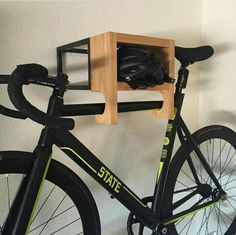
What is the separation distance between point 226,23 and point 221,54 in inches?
5.3

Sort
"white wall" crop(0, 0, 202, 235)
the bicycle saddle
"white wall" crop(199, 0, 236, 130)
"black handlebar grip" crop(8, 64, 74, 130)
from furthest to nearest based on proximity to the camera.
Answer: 1. "white wall" crop(199, 0, 236, 130)
2. the bicycle saddle
3. "white wall" crop(0, 0, 202, 235)
4. "black handlebar grip" crop(8, 64, 74, 130)

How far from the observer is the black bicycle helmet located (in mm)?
874

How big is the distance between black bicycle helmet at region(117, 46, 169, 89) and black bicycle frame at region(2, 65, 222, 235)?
0.10 metres

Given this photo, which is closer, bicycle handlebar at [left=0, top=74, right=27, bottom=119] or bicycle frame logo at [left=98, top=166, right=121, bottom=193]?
bicycle handlebar at [left=0, top=74, right=27, bottom=119]

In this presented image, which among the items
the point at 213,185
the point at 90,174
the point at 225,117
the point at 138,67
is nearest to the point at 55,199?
the point at 90,174

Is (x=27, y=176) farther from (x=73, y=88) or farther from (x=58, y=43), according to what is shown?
(x=58, y=43)

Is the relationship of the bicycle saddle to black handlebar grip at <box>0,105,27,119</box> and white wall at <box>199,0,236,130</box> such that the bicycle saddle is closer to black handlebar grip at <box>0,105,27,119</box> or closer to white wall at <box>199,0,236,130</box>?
white wall at <box>199,0,236,130</box>

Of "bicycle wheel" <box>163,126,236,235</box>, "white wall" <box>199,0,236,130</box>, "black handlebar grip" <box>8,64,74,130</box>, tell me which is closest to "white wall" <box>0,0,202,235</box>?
"white wall" <box>199,0,236,130</box>

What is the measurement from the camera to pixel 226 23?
1387 millimetres

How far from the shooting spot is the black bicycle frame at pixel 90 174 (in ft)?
2.58

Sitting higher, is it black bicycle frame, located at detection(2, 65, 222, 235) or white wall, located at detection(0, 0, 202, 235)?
white wall, located at detection(0, 0, 202, 235)

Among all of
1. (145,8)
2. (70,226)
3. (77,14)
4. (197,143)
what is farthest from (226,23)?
(70,226)

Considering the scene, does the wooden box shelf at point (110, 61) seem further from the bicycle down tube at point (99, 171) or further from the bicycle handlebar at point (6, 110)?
the bicycle handlebar at point (6, 110)

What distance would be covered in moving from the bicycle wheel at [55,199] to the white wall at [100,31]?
0.12 metres
